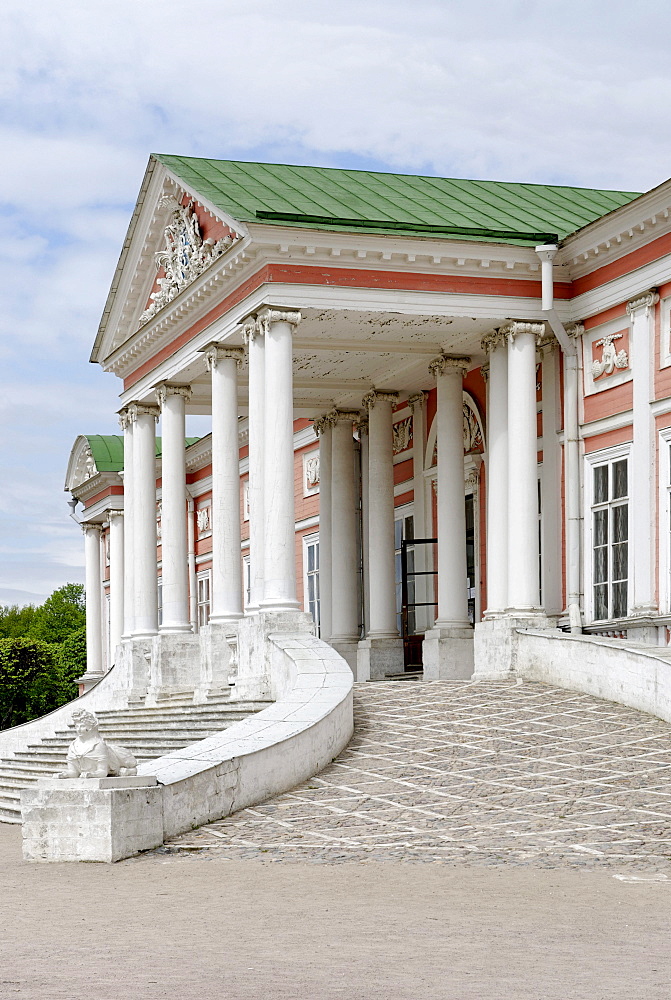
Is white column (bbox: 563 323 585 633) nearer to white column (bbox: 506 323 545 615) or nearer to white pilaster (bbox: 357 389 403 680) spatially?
white column (bbox: 506 323 545 615)

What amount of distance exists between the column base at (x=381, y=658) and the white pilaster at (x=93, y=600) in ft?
54.3

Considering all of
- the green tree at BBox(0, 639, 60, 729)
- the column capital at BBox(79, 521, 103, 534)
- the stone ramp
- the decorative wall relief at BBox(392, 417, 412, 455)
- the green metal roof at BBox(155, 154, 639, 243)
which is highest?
the green metal roof at BBox(155, 154, 639, 243)

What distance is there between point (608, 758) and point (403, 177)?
39.8 ft

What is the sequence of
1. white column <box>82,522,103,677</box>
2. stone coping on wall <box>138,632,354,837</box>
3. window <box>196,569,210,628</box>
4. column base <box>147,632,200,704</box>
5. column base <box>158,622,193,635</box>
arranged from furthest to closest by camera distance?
white column <box>82,522,103,677</box> < window <box>196,569,210,628</box> < column base <box>158,622,193,635</box> < column base <box>147,632,200,704</box> < stone coping on wall <box>138,632,354,837</box>

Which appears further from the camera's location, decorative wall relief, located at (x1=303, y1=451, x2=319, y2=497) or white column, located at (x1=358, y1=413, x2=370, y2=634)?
decorative wall relief, located at (x1=303, y1=451, x2=319, y2=497)

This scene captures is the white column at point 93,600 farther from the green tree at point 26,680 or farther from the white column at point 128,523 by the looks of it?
the green tree at point 26,680

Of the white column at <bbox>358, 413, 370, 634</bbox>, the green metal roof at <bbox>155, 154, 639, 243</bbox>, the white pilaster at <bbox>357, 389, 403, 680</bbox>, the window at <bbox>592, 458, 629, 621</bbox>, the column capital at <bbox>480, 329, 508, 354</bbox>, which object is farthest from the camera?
the white column at <bbox>358, 413, 370, 634</bbox>

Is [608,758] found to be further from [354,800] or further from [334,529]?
[334,529]

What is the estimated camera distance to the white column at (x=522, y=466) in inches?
745

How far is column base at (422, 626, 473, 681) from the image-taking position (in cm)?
2088

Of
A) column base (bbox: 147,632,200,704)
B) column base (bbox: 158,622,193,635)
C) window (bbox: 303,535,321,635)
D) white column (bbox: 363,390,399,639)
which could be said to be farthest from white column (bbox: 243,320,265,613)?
→ window (bbox: 303,535,321,635)

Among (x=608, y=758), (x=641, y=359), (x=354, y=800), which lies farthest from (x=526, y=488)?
(x=354, y=800)

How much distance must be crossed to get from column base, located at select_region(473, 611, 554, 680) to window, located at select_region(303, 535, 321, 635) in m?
9.64

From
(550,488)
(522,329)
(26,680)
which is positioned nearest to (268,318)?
(522,329)
